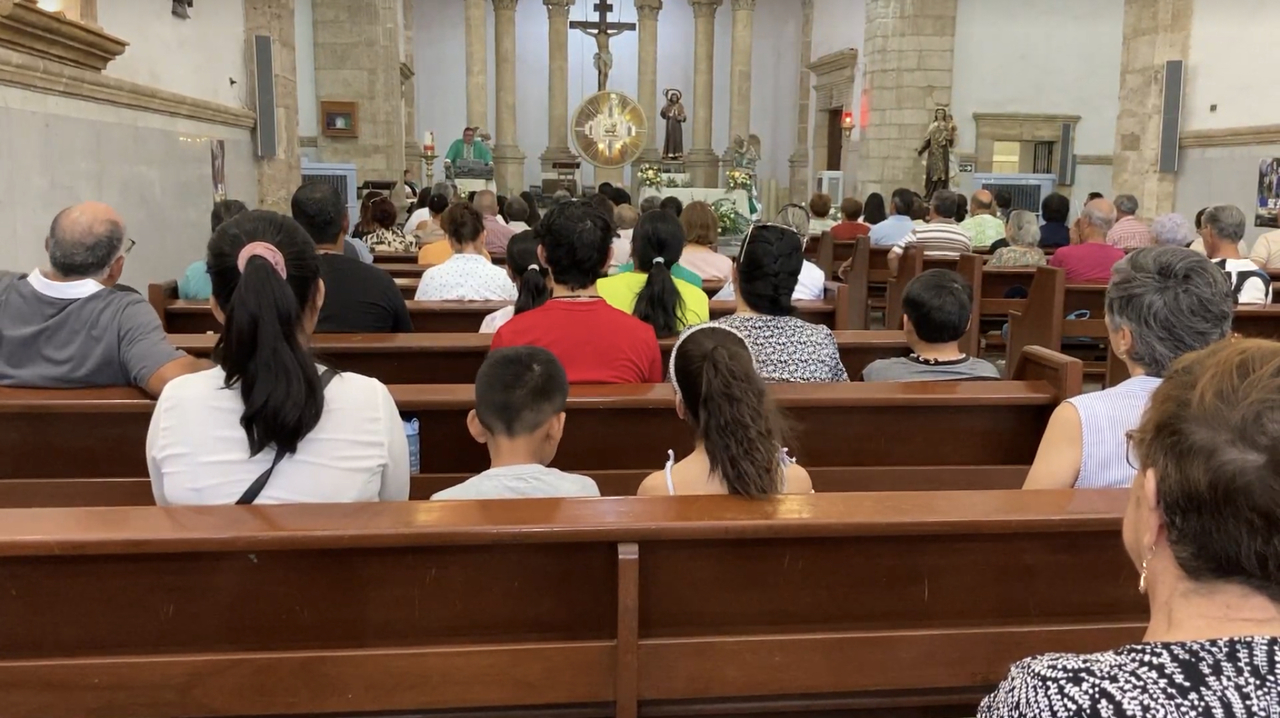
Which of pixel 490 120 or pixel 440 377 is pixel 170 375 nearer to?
pixel 440 377

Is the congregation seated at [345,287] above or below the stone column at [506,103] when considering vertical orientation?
below

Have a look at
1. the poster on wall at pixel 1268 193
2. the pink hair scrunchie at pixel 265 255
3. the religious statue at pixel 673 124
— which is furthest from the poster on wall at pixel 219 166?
the religious statue at pixel 673 124

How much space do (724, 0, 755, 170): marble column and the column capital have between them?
299 mm

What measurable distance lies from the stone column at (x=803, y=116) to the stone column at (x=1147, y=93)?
7.11 m

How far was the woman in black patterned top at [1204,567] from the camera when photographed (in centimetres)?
82

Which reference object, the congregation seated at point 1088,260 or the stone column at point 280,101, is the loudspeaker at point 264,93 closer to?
the stone column at point 280,101

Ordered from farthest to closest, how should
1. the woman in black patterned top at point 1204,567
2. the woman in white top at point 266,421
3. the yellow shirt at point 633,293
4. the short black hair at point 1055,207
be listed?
1. the short black hair at point 1055,207
2. the yellow shirt at point 633,293
3. the woman in white top at point 266,421
4. the woman in black patterned top at point 1204,567

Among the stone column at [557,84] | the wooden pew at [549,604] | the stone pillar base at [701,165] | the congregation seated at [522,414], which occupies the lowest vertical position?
the wooden pew at [549,604]

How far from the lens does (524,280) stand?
138 inches

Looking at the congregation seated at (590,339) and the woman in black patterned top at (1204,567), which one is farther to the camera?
the congregation seated at (590,339)

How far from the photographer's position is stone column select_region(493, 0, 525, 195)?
16.4 metres

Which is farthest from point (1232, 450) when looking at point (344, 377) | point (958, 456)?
point (958, 456)

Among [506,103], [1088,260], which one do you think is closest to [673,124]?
[506,103]

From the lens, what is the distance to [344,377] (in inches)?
72.7
